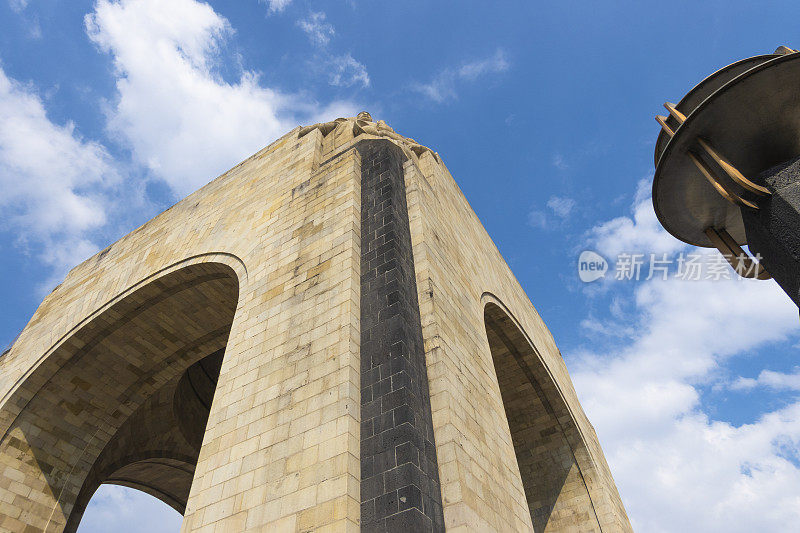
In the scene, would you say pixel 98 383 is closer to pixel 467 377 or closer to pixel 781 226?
pixel 467 377

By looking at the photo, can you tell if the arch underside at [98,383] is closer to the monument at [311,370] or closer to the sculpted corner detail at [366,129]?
the monument at [311,370]

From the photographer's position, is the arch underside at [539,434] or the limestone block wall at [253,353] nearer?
the limestone block wall at [253,353]

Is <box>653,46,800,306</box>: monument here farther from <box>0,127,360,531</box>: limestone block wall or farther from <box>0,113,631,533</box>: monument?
<box>0,127,360,531</box>: limestone block wall

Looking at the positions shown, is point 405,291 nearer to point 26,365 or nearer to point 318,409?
point 318,409

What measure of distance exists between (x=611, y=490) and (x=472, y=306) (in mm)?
6588

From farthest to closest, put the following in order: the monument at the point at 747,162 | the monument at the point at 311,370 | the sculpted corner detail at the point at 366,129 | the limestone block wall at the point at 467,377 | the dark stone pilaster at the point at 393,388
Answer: the sculpted corner detail at the point at 366,129 → the limestone block wall at the point at 467,377 → the monument at the point at 311,370 → the monument at the point at 747,162 → the dark stone pilaster at the point at 393,388

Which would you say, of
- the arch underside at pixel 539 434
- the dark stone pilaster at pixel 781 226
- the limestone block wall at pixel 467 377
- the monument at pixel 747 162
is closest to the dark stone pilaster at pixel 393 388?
the limestone block wall at pixel 467 377

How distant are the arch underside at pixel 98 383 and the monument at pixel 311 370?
0.12 ft

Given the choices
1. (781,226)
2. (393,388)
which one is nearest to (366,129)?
(393,388)

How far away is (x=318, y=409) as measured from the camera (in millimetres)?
5062

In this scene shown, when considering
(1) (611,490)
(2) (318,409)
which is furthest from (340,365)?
(1) (611,490)

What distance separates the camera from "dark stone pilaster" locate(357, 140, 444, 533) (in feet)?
13.8

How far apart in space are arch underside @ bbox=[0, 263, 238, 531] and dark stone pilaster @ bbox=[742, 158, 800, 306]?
24.4 ft

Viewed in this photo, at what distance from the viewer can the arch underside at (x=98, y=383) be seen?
9220 mm
